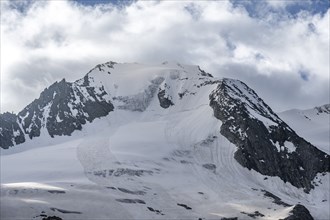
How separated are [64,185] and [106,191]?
13025 mm

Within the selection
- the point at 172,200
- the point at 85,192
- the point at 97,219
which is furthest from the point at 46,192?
the point at 172,200

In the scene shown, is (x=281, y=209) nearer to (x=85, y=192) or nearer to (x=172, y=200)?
(x=172, y=200)

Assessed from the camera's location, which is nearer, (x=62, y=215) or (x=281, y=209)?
(x=62, y=215)

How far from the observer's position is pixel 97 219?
16438cm

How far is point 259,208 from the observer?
197 m

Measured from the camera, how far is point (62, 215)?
162000mm

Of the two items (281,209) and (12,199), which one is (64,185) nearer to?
(12,199)

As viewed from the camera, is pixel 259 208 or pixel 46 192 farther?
pixel 259 208

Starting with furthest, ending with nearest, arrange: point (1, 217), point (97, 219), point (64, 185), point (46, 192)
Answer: point (64, 185)
point (46, 192)
point (97, 219)
point (1, 217)

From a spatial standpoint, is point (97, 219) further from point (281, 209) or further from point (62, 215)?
point (281, 209)

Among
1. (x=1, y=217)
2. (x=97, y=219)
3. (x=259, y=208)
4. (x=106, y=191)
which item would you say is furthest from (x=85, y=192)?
(x=259, y=208)

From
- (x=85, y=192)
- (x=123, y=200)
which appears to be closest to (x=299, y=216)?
(x=123, y=200)

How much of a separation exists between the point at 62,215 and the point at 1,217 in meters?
16.3

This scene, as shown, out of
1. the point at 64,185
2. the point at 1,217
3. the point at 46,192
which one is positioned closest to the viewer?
the point at 1,217
